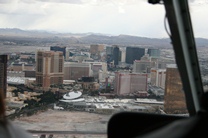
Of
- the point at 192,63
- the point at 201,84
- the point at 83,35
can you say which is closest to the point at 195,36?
the point at 192,63

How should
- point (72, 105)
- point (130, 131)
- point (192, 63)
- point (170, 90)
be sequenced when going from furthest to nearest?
point (72, 105), point (170, 90), point (192, 63), point (130, 131)

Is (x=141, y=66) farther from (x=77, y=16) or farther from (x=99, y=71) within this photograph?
(x=77, y=16)

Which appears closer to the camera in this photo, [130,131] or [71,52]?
[130,131]

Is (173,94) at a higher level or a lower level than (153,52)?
lower

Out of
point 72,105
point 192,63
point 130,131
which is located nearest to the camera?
point 130,131

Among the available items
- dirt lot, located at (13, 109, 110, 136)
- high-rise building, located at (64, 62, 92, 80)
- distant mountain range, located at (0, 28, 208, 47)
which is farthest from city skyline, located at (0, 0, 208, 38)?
dirt lot, located at (13, 109, 110, 136)

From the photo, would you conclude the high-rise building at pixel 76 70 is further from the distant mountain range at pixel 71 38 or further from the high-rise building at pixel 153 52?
the high-rise building at pixel 153 52

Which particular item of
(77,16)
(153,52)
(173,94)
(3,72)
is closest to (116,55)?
(153,52)

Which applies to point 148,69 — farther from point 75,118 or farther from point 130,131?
point 130,131
